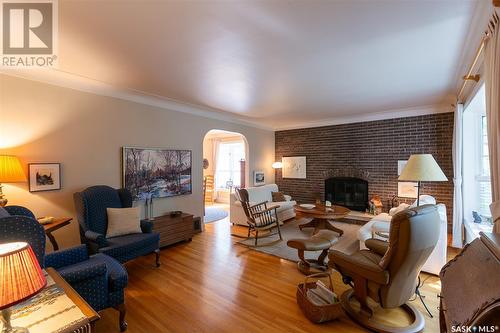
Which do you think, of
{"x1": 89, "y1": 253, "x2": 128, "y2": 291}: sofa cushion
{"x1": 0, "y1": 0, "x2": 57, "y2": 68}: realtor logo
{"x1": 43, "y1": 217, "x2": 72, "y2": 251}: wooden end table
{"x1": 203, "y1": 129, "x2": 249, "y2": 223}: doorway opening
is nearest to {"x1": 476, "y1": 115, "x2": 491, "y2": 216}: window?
{"x1": 89, "y1": 253, "x2": 128, "y2": 291}: sofa cushion


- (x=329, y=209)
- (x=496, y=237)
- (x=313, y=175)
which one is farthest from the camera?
(x=313, y=175)

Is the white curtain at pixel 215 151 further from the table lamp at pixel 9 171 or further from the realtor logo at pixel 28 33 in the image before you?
the table lamp at pixel 9 171

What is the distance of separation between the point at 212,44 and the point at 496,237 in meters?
2.59

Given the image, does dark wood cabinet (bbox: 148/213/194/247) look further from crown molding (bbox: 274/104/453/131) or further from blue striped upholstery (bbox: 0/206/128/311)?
crown molding (bbox: 274/104/453/131)

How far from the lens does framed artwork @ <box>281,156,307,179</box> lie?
7.00 meters

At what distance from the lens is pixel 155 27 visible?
6.63 ft

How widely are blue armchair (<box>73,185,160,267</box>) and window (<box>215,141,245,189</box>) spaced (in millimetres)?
5840

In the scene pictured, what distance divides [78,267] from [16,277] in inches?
46.3

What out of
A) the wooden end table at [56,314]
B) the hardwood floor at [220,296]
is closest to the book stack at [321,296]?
the hardwood floor at [220,296]

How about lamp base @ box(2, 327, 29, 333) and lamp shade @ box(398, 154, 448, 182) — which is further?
lamp shade @ box(398, 154, 448, 182)

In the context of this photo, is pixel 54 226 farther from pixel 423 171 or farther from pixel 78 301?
pixel 423 171

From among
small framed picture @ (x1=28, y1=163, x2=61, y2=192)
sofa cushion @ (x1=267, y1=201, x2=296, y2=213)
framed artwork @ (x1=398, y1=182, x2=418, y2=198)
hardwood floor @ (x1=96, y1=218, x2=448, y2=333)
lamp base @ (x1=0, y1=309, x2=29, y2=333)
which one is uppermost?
small framed picture @ (x1=28, y1=163, x2=61, y2=192)

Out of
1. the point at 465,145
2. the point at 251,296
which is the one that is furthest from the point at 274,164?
the point at 251,296

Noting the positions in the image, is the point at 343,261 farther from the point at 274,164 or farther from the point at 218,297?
the point at 274,164
